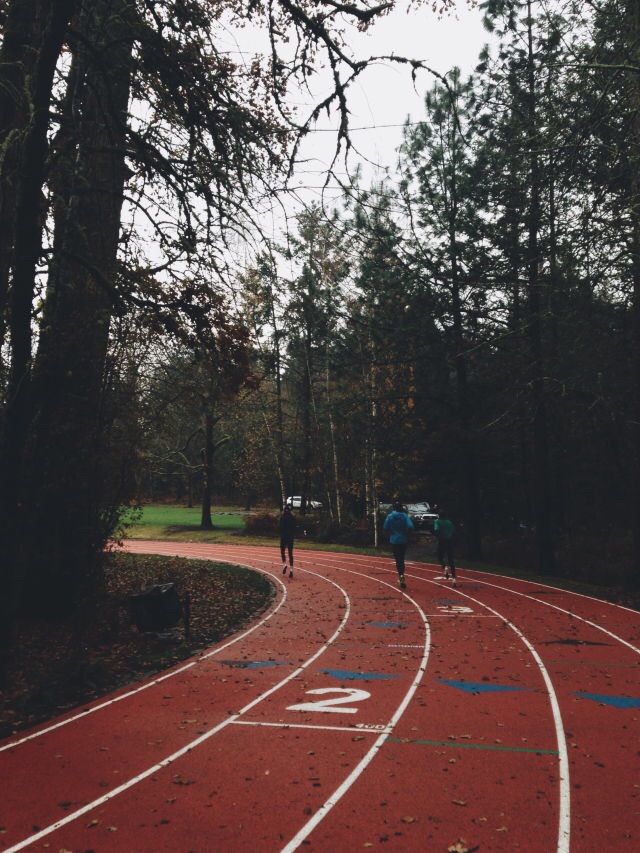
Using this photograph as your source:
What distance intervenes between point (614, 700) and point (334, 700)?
3.29 metres

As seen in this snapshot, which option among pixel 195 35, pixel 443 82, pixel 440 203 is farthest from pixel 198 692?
pixel 440 203

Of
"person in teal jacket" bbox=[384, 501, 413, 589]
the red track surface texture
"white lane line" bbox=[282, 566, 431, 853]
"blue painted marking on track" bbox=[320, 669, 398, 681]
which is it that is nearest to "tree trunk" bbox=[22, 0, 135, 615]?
the red track surface texture

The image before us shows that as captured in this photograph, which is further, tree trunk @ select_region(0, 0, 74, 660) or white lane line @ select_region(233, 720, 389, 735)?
tree trunk @ select_region(0, 0, 74, 660)

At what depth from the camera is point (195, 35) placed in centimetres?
755

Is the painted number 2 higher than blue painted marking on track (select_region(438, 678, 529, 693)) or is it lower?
lower

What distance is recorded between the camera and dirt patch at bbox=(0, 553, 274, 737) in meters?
8.05

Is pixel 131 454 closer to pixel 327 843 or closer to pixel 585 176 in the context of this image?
pixel 327 843

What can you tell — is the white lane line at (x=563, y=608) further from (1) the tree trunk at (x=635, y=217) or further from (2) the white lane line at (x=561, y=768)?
(1) the tree trunk at (x=635, y=217)

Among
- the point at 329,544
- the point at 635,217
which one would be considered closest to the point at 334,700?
the point at 635,217

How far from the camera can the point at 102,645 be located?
10.9 metres

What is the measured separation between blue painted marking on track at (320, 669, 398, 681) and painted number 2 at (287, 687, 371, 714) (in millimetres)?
457

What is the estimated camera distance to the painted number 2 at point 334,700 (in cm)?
758

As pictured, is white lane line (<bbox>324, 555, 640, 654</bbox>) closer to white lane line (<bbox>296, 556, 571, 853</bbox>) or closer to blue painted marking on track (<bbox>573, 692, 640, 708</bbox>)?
A: white lane line (<bbox>296, 556, 571, 853</bbox>)

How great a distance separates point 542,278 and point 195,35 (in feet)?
40.7
